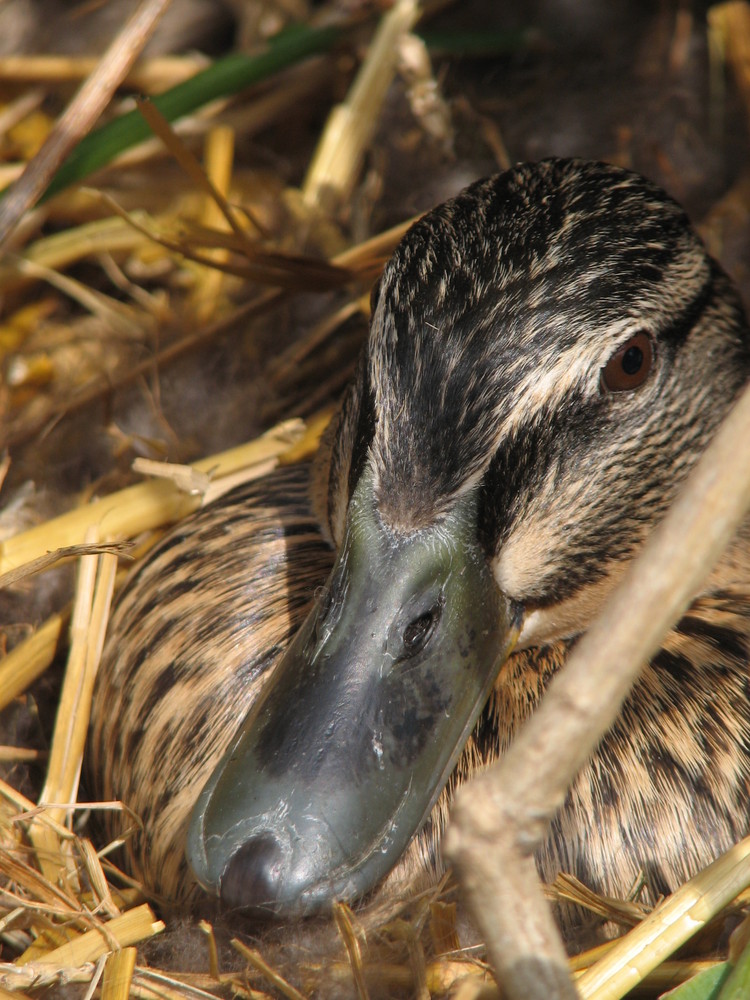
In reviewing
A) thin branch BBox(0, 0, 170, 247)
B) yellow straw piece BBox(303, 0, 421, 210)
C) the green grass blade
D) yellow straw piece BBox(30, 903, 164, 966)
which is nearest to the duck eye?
yellow straw piece BBox(30, 903, 164, 966)

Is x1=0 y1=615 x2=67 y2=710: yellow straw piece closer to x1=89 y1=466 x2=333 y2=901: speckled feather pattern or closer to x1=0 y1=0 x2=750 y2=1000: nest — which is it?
x1=0 y1=0 x2=750 y2=1000: nest

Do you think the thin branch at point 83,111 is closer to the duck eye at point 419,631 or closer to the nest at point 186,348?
the nest at point 186,348

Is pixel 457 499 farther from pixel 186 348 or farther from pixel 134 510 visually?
pixel 186 348

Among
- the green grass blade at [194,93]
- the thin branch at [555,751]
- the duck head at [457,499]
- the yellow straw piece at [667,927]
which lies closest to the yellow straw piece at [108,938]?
the duck head at [457,499]

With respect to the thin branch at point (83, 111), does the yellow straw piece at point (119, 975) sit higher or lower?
lower

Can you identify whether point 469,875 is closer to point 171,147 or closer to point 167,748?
point 167,748

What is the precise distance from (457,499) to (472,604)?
164 mm

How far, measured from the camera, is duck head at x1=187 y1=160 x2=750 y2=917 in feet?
4.90

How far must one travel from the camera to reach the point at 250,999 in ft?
5.51

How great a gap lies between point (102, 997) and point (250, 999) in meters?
0.23

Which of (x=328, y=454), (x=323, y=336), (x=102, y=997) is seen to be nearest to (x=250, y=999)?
(x=102, y=997)

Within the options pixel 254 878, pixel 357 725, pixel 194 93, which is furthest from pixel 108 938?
pixel 194 93

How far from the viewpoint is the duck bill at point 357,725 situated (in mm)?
1451

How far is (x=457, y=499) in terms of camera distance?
5.40ft
